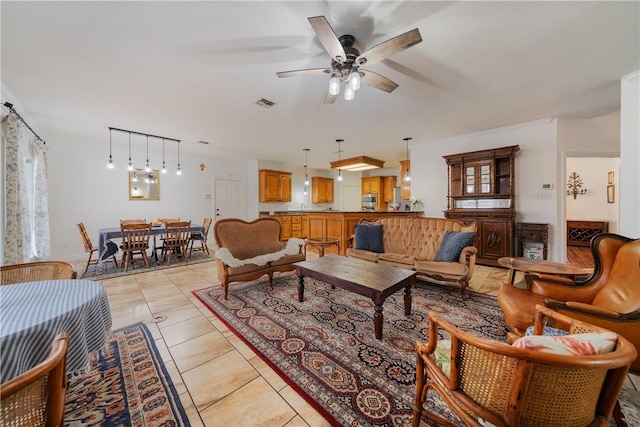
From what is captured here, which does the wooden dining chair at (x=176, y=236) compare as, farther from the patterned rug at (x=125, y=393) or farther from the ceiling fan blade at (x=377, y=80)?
the ceiling fan blade at (x=377, y=80)

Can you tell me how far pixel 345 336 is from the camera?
7.10 feet

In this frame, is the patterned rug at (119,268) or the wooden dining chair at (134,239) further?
the wooden dining chair at (134,239)

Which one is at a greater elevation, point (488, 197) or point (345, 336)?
point (488, 197)

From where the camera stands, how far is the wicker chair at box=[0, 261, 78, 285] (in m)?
1.70

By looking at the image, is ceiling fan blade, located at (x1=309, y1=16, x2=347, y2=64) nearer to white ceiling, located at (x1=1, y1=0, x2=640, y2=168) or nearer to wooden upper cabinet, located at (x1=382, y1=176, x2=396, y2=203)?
white ceiling, located at (x1=1, y1=0, x2=640, y2=168)

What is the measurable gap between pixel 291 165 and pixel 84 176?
5.46 meters

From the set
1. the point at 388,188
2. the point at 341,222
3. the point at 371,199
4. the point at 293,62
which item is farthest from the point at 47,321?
the point at 388,188

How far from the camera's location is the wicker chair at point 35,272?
1.70 m

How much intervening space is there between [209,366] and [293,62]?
2.90 m

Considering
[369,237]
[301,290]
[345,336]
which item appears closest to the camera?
[345,336]

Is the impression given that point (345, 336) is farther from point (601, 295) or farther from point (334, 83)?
point (334, 83)

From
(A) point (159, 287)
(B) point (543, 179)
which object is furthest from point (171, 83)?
(B) point (543, 179)

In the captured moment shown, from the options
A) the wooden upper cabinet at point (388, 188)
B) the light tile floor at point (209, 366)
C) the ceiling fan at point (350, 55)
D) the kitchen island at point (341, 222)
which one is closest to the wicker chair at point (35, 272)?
the light tile floor at point (209, 366)

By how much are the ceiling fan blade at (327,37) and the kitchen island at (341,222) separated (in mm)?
3587
